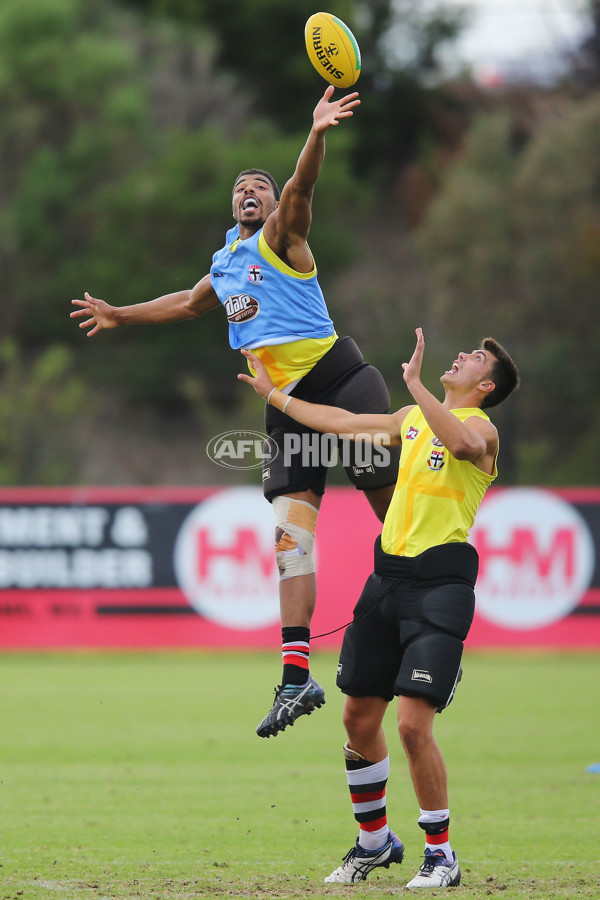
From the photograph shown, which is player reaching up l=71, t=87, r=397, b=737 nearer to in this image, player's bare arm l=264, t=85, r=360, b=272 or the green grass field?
player's bare arm l=264, t=85, r=360, b=272

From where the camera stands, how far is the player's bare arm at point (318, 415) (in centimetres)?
627

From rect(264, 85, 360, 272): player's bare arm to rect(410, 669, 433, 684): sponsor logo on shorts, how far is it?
6.50 feet

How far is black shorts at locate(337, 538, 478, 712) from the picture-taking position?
594 centimetres

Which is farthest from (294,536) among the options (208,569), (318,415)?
(208,569)

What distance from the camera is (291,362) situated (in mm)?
6508

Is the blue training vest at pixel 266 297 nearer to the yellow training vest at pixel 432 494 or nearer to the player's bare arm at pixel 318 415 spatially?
the player's bare arm at pixel 318 415

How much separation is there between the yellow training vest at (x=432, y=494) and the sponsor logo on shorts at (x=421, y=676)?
56 cm

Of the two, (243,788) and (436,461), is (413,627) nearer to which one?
(436,461)

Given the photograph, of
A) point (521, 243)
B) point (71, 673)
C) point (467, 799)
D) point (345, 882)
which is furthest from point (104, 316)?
point (521, 243)

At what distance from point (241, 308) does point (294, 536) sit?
3.80 ft

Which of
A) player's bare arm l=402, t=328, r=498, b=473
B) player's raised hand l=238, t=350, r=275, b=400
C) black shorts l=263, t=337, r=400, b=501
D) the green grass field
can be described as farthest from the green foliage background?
player's bare arm l=402, t=328, r=498, b=473

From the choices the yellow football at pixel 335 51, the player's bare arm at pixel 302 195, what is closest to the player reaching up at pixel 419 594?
the player's bare arm at pixel 302 195

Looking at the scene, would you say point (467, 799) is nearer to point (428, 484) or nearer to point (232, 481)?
point (428, 484)

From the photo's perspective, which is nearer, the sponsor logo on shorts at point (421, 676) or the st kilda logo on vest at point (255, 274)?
the sponsor logo on shorts at point (421, 676)
